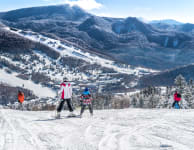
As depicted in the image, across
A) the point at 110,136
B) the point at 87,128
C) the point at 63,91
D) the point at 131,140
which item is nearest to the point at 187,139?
the point at 131,140

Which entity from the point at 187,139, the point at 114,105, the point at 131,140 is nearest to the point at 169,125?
the point at 187,139

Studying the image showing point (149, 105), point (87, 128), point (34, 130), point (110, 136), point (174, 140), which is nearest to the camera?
point (174, 140)

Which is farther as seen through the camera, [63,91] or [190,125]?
[63,91]

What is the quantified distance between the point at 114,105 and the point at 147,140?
84747mm

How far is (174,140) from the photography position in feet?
30.1

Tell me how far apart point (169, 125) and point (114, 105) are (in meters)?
81.9

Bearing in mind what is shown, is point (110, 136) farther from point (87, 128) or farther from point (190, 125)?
point (190, 125)

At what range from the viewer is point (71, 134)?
1041 cm

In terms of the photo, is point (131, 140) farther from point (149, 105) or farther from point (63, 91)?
point (149, 105)

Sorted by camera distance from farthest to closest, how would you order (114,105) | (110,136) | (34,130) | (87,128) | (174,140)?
(114,105)
(87,128)
(34,130)
(110,136)
(174,140)

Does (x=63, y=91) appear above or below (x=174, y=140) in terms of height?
above

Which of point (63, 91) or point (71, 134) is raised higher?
point (63, 91)

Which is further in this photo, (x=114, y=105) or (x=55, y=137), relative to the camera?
(x=114, y=105)

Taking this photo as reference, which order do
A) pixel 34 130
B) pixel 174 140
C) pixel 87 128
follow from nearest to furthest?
pixel 174 140
pixel 34 130
pixel 87 128
